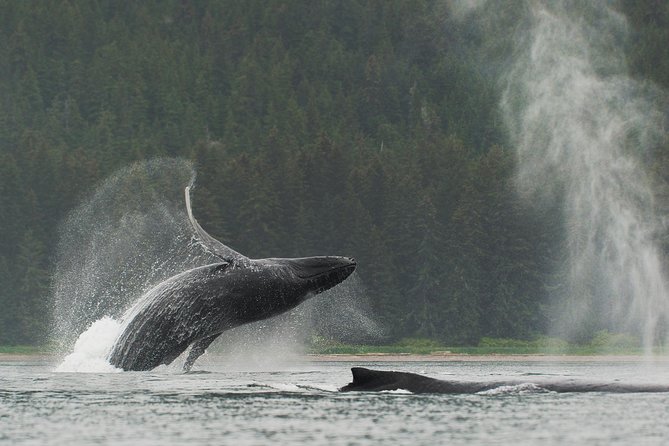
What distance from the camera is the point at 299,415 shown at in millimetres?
30281

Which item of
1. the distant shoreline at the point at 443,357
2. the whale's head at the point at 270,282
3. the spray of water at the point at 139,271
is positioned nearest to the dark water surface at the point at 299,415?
the whale's head at the point at 270,282

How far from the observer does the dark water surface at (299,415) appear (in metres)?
26.5

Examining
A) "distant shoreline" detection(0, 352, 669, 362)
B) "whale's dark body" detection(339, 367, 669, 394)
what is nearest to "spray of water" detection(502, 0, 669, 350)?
"distant shoreline" detection(0, 352, 669, 362)

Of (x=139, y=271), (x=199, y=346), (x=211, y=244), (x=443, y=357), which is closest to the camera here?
(x=211, y=244)

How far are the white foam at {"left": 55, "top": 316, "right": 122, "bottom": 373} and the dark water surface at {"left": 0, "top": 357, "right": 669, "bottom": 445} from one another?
204cm

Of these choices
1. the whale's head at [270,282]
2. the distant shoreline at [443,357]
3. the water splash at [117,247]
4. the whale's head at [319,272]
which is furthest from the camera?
the water splash at [117,247]

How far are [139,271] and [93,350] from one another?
53.5m

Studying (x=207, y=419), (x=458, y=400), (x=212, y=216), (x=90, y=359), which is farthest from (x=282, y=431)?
(x=212, y=216)

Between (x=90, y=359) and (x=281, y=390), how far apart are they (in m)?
7.12

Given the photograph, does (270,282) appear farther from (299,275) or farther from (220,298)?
(220,298)

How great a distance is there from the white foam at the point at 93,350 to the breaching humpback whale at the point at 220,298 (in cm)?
357

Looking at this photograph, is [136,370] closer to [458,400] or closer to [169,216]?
[458,400]

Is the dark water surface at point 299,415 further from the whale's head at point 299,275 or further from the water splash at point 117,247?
the water splash at point 117,247

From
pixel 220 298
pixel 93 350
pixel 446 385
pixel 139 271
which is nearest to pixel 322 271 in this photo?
pixel 220 298
